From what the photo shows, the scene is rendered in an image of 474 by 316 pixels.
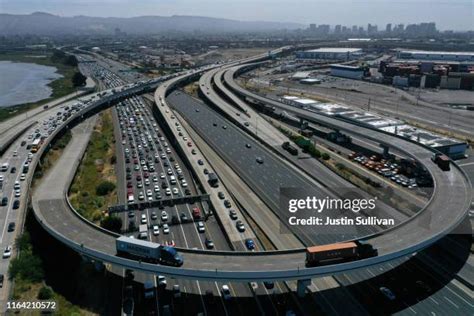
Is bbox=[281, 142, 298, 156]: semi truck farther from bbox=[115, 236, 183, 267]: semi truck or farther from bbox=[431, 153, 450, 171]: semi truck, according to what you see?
bbox=[115, 236, 183, 267]: semi truck

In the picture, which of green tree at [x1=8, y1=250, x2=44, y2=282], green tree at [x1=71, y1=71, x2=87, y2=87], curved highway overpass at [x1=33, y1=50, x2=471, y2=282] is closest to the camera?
curved highway overpass at [x1=33, y1=50, x2=471, y2=282]

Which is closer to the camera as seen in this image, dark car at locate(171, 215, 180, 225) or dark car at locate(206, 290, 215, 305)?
dark car at locate(206, 290, 215, 305)

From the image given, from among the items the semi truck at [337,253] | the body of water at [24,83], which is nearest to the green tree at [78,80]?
the body of water at [24,83]

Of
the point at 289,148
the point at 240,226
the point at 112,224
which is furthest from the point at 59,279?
the point at 289,148

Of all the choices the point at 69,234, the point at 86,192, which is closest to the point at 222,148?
the point at 86,192

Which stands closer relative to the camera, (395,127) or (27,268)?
(27,268)

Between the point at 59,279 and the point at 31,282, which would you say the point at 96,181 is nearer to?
the point at 59,279

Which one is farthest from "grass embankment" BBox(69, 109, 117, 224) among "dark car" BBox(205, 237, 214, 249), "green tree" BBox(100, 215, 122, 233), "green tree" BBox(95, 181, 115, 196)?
"dark car" BBox(205, 237, 214, 249)
